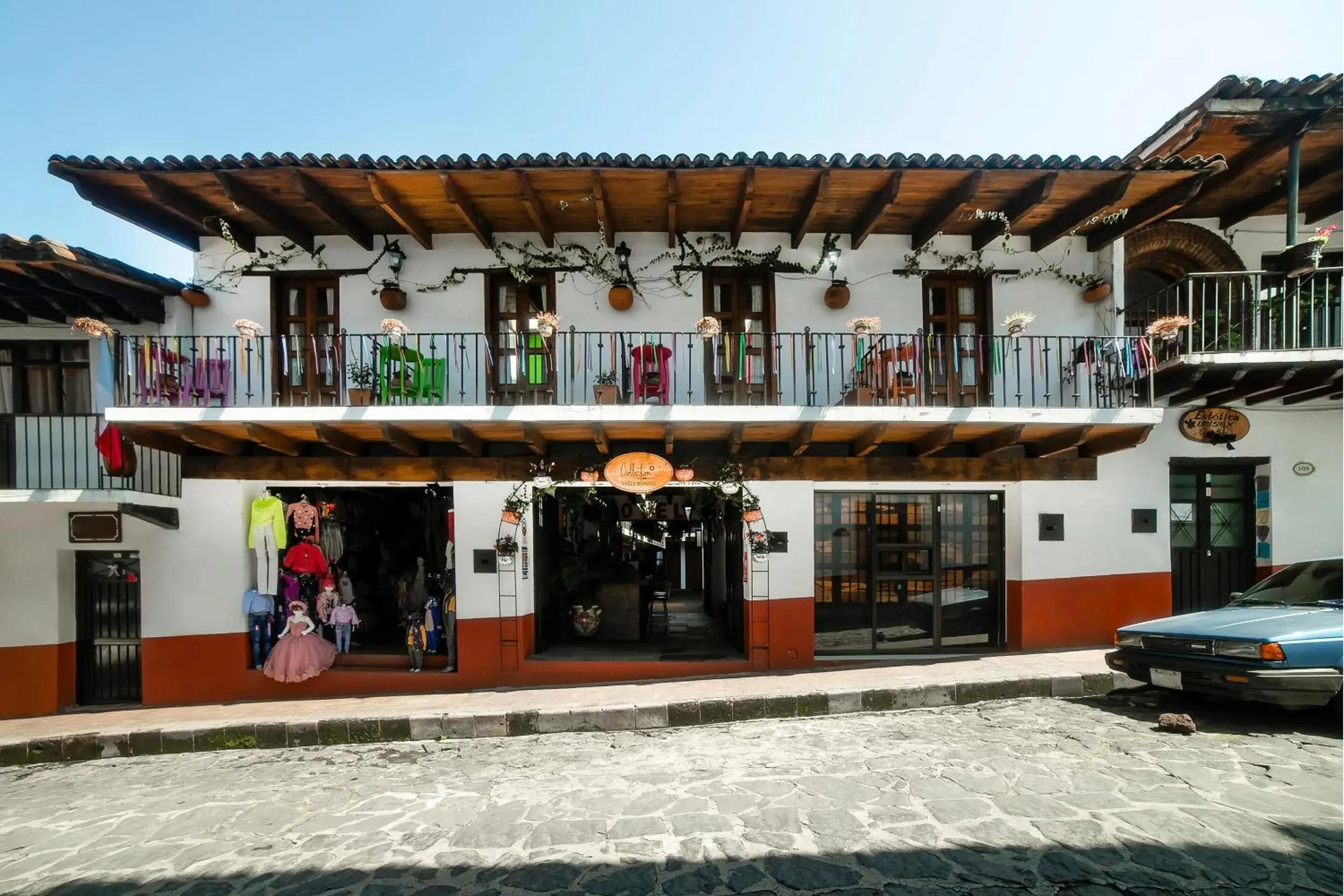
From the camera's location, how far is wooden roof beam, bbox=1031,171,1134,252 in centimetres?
878

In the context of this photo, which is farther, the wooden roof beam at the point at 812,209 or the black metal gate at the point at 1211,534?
the black metal gate at the point at 1211,534

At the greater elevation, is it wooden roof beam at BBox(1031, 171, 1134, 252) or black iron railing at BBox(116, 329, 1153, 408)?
wooden roof beam at BBox(1031, 171, 1134, 252)

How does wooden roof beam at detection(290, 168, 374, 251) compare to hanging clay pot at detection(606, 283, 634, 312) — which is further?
hanging clay pot at detection(606, 283, 634, 312)

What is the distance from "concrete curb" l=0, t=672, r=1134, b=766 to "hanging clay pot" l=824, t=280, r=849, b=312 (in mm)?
5377

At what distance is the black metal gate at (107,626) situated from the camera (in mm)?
10234

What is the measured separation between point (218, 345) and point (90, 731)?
16.8 feet

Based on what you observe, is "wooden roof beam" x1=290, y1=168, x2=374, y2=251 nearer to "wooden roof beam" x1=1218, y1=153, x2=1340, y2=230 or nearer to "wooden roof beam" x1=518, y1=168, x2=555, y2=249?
"wooden roof beam" x1=518, y1=168, x2=555, y2=249

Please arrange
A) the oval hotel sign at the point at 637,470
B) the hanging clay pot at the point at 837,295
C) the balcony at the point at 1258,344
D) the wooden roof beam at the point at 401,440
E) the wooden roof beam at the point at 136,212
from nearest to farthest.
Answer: the wooden roof beam at the point at 136,212 < the wooden roof beam at the point at 401,440 < the balcony at the point at 1258,344 < the oval hotel sign at the point at 637,470 < the hanging clay pot at the point at 837,295

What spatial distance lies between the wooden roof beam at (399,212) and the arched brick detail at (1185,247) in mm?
10850

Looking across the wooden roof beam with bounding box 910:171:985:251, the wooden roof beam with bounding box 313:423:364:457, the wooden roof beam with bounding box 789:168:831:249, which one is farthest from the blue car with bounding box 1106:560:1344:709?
the wooden roof beam with bounding box 313:423:364:457

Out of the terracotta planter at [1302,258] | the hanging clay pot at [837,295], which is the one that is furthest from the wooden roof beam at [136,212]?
the terracotta planter at [1302,258]

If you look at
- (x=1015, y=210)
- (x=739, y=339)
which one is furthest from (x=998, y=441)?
(x=739, y=339)

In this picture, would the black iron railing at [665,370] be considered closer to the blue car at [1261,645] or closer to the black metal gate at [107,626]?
the black metal gate at [107,626]

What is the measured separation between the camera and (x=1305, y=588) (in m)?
7.24
